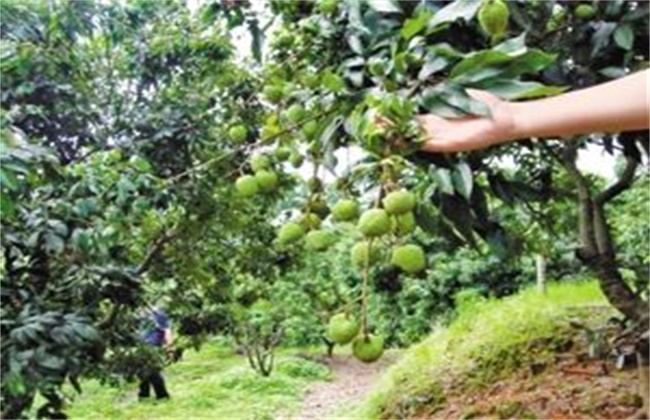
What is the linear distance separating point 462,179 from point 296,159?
7.1 inches

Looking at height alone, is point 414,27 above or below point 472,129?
above

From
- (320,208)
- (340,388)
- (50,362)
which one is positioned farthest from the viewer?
(340,388)

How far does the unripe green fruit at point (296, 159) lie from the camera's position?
70 centimetres

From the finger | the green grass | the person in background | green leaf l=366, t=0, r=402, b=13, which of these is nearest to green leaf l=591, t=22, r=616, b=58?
green leaf l=366, t=0, r=402, b=13

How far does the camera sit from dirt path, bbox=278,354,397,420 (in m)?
3.19

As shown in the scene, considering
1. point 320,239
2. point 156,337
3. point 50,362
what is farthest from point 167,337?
point 320,239

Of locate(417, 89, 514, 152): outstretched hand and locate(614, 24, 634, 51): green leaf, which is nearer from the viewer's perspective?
locate(417, 89, 514, 152): outstretched hand

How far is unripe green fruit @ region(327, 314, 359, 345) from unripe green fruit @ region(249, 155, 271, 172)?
9.1 inches

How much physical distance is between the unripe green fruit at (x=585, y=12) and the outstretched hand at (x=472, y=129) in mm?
502

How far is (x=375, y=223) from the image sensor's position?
459mm

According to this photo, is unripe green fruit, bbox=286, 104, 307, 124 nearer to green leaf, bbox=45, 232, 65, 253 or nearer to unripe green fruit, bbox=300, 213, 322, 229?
unripe green fruit, bbox=300, 213, 322, 229

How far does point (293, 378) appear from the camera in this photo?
158 inches

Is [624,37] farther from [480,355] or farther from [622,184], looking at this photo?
[480,355]

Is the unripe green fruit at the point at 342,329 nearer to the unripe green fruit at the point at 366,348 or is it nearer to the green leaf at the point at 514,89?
the unripe green fruit at the point at 366,348
